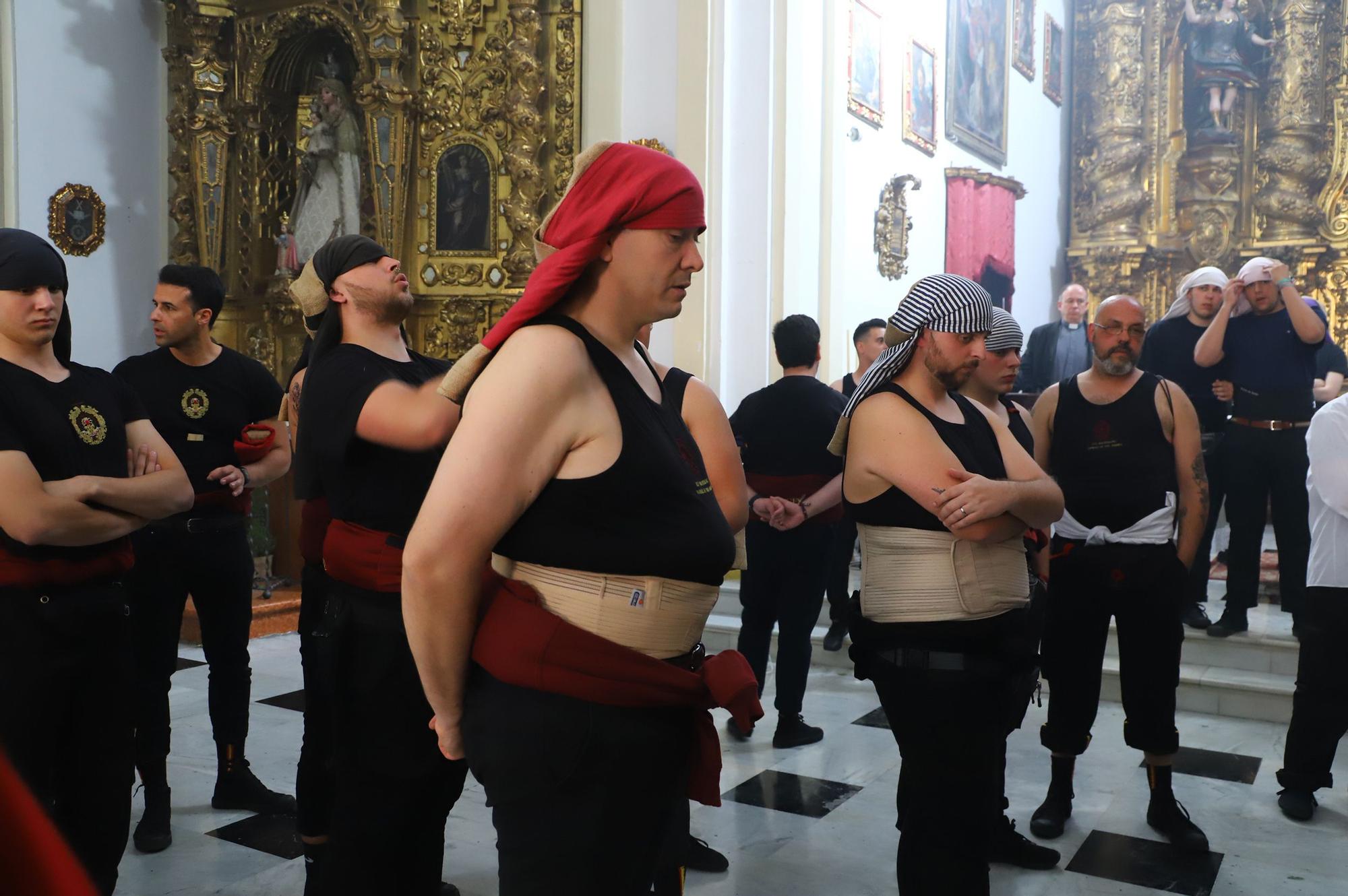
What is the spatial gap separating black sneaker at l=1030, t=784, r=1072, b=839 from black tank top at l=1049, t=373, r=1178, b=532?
95 centimetres

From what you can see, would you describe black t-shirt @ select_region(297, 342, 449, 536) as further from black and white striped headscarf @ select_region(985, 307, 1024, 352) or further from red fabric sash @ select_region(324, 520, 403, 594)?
black and white striped headscarf @ select_region(985, 307, 1024, 352)

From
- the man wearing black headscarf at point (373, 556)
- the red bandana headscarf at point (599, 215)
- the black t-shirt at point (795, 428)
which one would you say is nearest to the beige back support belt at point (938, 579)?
the man wearing black headscarf at point (373, 556)

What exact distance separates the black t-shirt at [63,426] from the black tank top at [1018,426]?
8.90ft

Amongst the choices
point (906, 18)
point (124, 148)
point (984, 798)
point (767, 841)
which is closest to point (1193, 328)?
point (767, 841)

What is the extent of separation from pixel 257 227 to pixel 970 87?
8.31m

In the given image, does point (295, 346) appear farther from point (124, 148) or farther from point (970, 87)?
point (970, 87)

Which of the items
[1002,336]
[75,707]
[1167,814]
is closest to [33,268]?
[75,707]

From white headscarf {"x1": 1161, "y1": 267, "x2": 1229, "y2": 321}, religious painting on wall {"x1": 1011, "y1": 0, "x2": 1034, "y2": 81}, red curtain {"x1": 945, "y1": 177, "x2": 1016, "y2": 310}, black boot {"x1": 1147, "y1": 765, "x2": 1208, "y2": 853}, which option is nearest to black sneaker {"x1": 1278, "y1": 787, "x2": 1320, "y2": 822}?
black boot {"x1": 1147, "y1": 765, "x2": 1208, "y2": 853}

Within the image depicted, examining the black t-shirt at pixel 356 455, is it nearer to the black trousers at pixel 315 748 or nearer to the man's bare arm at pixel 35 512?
the black trousers at pixel 315 748

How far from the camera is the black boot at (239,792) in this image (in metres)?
4.12

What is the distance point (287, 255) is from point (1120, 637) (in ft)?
22.8

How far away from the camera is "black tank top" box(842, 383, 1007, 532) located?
9.09ft

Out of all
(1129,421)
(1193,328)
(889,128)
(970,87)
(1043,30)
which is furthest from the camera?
(1043,30)

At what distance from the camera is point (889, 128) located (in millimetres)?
11219
